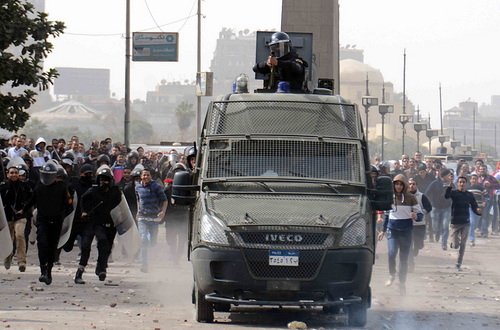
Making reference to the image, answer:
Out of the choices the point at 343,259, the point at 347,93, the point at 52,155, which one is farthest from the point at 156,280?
the point at 347,93

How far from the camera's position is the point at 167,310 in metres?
10.6

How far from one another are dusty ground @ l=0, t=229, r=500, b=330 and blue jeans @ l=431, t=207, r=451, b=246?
3752mm

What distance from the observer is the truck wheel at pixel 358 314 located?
30.6 ft

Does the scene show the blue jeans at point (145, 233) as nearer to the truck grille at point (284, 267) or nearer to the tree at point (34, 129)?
the truck grille at point (284, 267)

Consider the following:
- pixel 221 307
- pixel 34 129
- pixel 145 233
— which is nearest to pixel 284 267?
pixel 221 307

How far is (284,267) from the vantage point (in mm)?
8742

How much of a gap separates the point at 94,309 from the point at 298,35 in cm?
899

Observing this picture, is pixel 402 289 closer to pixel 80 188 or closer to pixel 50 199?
pixel 80 188

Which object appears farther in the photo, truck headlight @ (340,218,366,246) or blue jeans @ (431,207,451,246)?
blue jeans @ (431,207,451,246)

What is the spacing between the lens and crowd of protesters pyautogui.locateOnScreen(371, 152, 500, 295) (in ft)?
44.2

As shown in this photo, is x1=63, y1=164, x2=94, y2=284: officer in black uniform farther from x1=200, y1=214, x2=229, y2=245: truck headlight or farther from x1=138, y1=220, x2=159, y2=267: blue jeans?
Result: x1=200, y1=214, x2=229, y2=245: truck headlight

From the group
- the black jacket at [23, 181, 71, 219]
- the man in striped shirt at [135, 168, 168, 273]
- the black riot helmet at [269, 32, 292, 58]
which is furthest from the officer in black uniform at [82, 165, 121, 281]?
the black riot helmet at [269, 32, 292, 58]

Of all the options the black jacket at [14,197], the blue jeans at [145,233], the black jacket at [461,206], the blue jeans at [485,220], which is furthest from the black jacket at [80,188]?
the blue jeans at [485,220]

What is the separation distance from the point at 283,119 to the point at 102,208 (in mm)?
4204
